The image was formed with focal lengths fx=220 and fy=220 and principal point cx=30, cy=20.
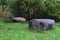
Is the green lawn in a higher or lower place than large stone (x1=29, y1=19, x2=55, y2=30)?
higher

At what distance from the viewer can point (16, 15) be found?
21375mm

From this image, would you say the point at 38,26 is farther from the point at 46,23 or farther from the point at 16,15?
the point at 16,15

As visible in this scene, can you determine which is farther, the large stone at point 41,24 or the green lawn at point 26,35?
the large stone at point 41,24

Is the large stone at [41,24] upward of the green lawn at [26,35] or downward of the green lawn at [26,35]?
downward

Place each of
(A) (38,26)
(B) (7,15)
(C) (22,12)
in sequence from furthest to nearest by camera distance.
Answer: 1. (B) (7,15)
2. (C) (22,12)
3. (A) (38,26)

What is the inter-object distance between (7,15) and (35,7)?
6036 millimetres

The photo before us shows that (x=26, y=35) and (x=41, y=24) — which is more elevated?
(x=26, y=35)

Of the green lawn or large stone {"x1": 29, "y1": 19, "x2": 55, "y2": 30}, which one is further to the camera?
large stone {"x1": 29, "y1": 19, "x2": 55, "y2": 30}

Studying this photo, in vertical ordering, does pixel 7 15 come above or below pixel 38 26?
below

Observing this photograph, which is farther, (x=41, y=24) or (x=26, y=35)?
(x=41, y=24)

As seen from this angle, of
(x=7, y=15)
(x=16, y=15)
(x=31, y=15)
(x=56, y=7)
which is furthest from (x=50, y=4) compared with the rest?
(x=7, y=15)

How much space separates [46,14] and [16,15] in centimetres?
321

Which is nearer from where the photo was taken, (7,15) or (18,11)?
(18,11)

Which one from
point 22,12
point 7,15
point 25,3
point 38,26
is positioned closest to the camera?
point 38,26
